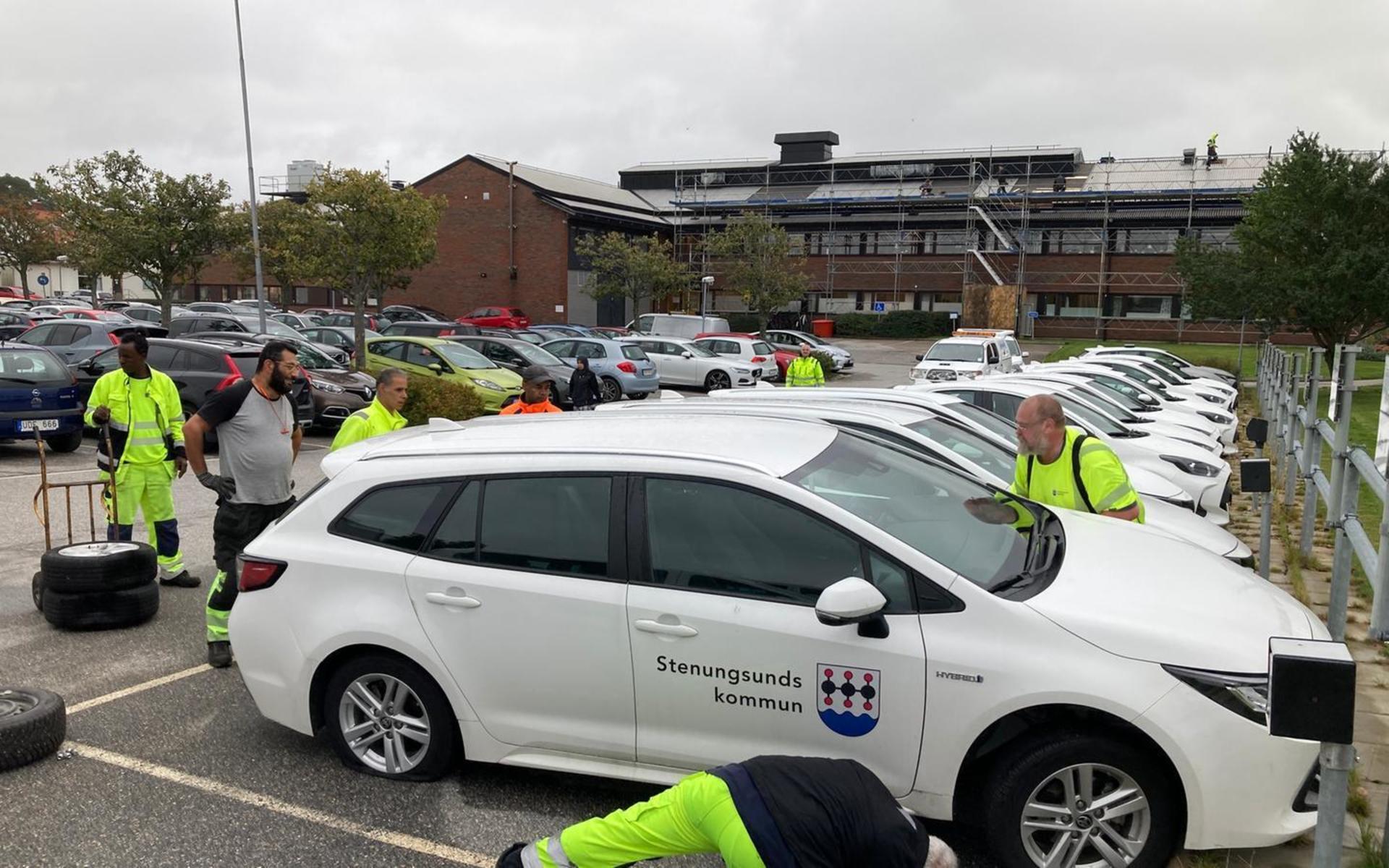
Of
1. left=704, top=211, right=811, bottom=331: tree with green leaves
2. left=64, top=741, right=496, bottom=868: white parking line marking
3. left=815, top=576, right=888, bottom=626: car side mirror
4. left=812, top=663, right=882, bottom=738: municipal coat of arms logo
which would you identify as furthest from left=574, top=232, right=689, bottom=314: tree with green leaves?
left=815, top=576, right=888, bottom=626: car side mirror

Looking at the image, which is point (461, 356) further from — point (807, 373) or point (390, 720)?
point (390, 720)

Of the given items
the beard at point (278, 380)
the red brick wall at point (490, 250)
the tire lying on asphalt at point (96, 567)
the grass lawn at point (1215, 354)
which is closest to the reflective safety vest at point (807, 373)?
the beard at point (278, 380)

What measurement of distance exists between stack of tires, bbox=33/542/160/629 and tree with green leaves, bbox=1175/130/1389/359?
86.9 ft

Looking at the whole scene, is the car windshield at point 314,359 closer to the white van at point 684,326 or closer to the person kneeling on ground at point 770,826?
the person kneeling on ground at point 770,826

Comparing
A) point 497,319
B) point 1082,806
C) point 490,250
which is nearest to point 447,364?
point 1082,806

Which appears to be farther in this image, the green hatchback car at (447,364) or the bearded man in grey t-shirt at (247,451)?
the green hatchback car at (447,364)

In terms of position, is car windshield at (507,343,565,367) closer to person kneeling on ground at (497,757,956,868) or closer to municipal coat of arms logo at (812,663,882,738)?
municipal coat of arms logo at (812,663,882,738)

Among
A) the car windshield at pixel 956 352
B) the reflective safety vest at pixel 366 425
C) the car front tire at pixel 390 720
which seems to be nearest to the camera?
the car front tire at pixel 390 720

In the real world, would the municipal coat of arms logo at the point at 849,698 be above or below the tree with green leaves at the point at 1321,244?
below

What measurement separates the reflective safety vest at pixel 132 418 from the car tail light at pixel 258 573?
3.23 meters

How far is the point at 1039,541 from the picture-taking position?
4383 millimetres

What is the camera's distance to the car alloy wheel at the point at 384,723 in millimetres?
4516

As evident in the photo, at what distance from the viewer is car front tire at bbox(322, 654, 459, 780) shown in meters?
4.45

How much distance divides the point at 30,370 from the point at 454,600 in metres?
12.1
